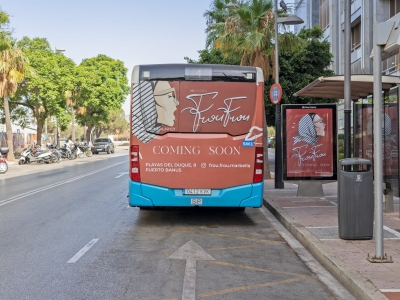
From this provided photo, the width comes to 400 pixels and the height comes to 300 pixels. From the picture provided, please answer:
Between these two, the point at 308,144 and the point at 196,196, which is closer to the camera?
the point at 196,196

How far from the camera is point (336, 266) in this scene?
6535mm

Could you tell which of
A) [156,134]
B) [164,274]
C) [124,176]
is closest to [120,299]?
[164,274]

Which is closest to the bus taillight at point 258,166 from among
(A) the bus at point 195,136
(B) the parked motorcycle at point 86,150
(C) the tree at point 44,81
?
(A) the bus at point 195,136

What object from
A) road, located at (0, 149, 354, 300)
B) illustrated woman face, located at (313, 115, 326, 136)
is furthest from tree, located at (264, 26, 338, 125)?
road, located at (0, 149, 354, 300)

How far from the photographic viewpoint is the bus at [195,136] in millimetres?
10125

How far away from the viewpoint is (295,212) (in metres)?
11.5

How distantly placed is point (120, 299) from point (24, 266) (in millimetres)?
2074

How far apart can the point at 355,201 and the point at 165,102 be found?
4035 millimetres

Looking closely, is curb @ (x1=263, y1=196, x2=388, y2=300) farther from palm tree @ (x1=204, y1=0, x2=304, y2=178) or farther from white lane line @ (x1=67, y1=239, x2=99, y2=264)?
palm tree @ (x1=204, y1=0, x2=304, y2=178)

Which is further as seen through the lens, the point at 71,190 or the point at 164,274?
the point at 71,190

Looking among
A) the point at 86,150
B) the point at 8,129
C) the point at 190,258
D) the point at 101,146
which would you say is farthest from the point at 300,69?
the point at 101,146

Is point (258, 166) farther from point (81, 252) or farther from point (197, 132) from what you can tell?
point (81, 252)

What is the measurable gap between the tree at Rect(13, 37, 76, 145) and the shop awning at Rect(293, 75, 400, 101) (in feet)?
105

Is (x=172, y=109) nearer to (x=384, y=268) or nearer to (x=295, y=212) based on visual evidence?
(x=295, y=212)
